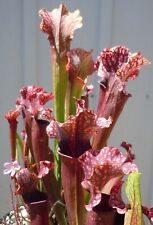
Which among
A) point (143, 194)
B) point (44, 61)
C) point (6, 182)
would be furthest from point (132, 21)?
point (6, 182)

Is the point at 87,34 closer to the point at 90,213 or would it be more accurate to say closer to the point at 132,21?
the point at 132,21

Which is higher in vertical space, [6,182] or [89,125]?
[89,125]

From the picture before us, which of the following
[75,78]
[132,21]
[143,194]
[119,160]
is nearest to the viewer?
[119,160]

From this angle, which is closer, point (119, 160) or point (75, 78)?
point (119, 160)

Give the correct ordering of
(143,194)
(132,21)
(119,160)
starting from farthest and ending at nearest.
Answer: (143,194)
(132,21)
(119,160)

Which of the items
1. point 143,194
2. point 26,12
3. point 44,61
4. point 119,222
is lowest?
point 143,194

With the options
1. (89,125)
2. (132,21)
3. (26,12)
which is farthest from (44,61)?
(89,125)
